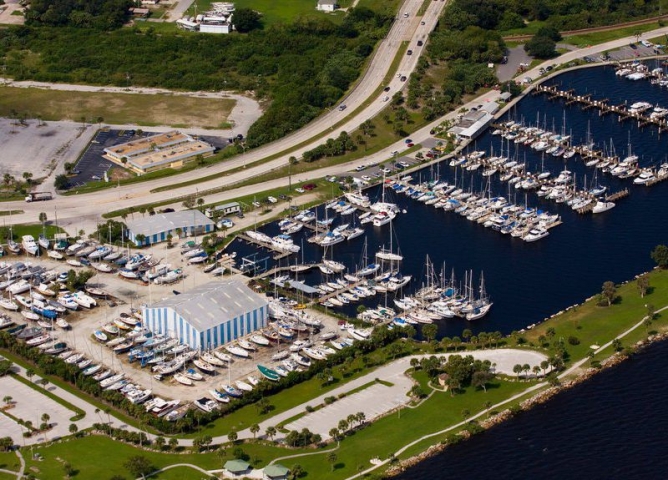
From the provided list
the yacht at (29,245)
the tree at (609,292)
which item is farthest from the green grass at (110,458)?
A: the yacht at (29,245)

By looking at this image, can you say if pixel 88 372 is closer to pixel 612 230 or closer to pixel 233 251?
pixel 233 251

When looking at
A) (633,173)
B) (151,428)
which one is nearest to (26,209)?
(151,428)

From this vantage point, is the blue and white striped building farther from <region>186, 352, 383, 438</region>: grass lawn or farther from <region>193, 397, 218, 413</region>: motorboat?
<region>186, 352, 383, 438</region>: grass lawn

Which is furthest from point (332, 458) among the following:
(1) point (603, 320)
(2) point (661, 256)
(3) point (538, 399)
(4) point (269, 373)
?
(2) point (661, 256)

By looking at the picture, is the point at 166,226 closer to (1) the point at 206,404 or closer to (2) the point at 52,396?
(2) the point at 52,396

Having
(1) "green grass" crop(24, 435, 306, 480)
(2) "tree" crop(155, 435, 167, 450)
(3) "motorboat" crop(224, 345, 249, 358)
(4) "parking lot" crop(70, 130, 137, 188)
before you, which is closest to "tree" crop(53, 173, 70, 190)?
(4) "parking lot" crop(70, 130, 137, 188)

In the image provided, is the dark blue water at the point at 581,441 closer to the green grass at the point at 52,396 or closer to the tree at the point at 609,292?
the tree at the point at 609,292
